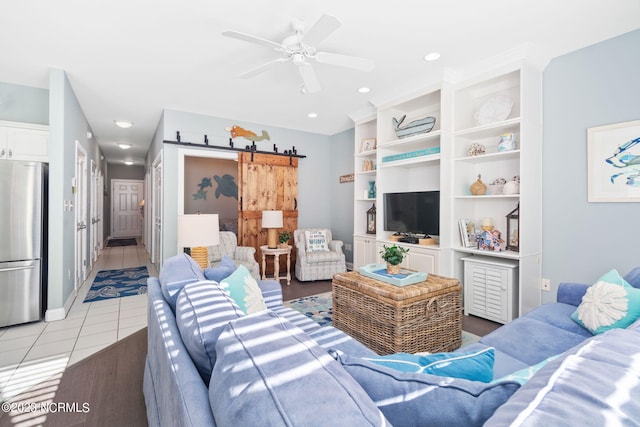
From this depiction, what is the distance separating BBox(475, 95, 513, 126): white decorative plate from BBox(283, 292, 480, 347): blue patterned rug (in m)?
2.18

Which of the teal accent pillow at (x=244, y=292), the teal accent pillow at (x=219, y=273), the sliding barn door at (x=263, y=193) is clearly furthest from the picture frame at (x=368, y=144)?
the teal accent pillow at (x=244, y=292)

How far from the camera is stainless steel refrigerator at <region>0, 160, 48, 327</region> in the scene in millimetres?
2928

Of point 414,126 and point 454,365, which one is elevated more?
point 414,126

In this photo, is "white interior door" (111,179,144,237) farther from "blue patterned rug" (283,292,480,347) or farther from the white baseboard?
"blue patterned rug" (283,292,480,347)

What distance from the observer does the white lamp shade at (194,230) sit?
2.54 m

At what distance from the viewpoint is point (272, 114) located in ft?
15.4

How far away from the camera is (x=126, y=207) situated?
999 centimetres

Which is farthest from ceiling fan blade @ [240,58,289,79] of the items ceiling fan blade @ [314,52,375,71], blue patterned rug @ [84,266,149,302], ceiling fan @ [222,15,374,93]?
blue patterned rug @ [84,266,149,302]

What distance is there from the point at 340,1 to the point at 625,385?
7.93ft

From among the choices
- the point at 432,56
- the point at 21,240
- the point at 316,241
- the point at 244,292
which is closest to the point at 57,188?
the point at 21,240

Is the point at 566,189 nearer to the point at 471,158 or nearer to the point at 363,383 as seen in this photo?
the point at 471,158

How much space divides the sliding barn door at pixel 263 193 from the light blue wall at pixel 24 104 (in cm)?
245

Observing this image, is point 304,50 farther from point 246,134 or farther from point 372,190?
point 246,134

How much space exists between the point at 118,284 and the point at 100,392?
10.1 ft
